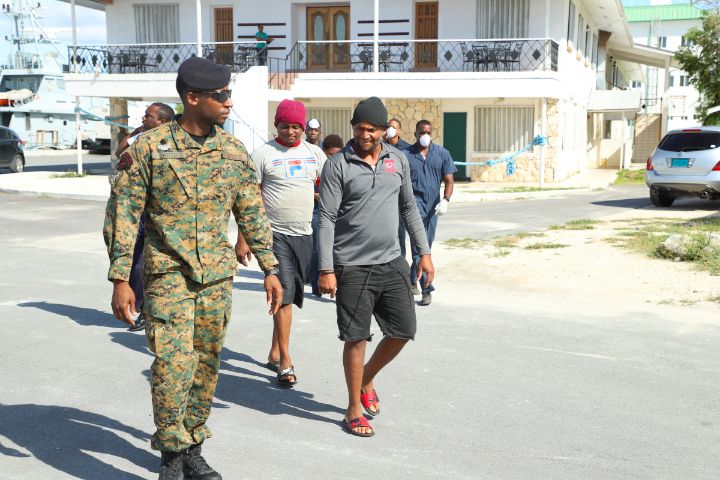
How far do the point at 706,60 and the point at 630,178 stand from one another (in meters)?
9.57

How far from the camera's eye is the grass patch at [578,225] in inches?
545

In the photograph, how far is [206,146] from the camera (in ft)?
12.7

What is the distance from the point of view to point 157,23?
93.0ft

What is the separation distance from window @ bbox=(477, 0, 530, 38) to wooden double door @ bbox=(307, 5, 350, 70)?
14.6 feet

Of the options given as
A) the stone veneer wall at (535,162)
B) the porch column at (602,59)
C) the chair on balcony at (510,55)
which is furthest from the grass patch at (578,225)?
the porch column at (602,59)

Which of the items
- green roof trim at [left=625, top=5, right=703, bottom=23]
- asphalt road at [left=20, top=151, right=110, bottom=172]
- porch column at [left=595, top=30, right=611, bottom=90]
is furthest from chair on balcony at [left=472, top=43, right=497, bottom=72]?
green roof trim at [left=625, top=5, right=703, bottom=23]

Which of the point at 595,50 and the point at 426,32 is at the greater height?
the point at 595,50

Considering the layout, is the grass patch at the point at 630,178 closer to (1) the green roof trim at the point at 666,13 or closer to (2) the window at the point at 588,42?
(2) the window at the point at 588,42

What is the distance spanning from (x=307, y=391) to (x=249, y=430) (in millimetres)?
827

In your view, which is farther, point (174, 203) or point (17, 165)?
point (17, 165)

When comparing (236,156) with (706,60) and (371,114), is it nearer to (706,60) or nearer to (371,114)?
(371,114)

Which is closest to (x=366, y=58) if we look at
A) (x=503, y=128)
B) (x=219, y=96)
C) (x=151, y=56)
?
(x=503, y=128)

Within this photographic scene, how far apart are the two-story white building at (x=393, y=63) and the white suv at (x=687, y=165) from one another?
6.45 m

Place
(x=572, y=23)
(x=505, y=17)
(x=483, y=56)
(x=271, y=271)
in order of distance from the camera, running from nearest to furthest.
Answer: (x=271, y=271) < (x=483, y=56) < (x=505, y=17) < (x=572, y=23)
